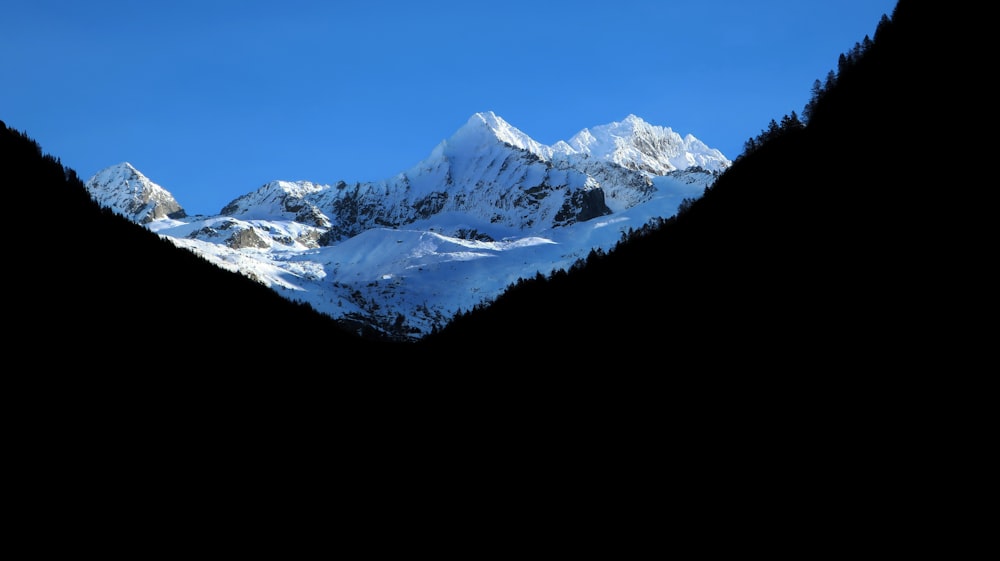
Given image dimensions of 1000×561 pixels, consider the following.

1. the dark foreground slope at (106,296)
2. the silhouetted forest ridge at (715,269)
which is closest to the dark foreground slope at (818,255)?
the silhouetted forest ridge at (715,269)

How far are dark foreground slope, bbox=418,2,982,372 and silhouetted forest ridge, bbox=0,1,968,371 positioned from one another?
0.25 meters

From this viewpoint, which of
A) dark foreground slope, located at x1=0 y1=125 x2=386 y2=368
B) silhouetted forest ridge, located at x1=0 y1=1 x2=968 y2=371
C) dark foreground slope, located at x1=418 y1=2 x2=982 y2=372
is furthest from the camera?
silhouetted forest ridge, located at x1=0 y1=1 x2=968 y2=371

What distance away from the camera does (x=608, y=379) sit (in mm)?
106688

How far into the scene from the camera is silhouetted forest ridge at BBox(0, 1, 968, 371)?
8181 centimetres

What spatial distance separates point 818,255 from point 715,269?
68.0ft

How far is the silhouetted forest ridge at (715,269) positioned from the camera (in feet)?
268

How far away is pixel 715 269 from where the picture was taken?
110938 mm

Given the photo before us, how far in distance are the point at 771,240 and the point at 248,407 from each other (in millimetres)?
64168

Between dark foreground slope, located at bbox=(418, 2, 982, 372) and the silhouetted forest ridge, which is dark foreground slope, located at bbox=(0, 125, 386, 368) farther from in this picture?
dark foreground slope, located at bbox=(418, 2, 982, 372)

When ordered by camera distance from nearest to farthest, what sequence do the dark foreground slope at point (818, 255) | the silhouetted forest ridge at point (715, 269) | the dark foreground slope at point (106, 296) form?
1. the dark foreground slope at point (818, 255)
2. the dark foreground slope at point (106, 296)
3. the silhouetted forest ridge at point (715, 269)

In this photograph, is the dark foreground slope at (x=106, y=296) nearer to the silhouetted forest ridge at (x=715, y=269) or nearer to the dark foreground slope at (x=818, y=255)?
the silhouetted forest ridge at (x=715, y=269)

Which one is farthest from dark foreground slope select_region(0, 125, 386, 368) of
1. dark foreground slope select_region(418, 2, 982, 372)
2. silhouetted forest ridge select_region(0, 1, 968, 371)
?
dark foreground slope select_region(418, 2, 982, 372)

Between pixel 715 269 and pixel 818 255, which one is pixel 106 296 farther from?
pixel 818 255

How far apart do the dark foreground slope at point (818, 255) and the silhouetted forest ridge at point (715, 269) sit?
0.25m
